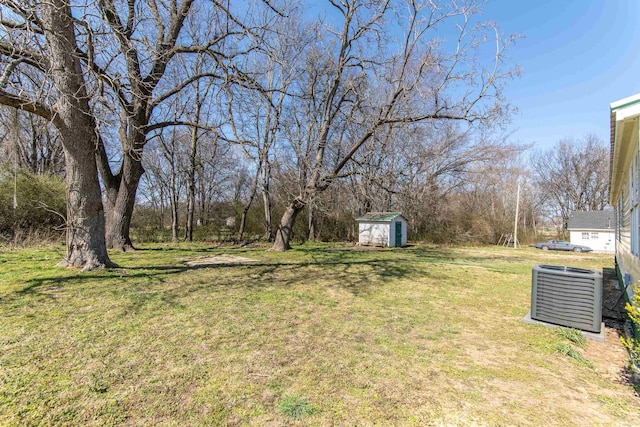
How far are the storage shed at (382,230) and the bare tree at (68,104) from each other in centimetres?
1379

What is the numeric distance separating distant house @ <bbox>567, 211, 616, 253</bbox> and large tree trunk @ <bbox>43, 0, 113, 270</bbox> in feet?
106

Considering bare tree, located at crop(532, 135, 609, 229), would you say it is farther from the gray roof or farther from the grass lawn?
the grass lawn

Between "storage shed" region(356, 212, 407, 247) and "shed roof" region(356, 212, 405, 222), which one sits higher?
"shed roof" region(356, 212, 405, 222)

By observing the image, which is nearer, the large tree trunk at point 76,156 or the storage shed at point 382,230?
the large tree trunk at point 76,156

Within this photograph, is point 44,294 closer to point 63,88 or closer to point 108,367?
point 108,367

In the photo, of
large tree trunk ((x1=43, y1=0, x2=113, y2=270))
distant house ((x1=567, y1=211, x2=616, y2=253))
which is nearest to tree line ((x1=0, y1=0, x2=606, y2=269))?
large tree trunk ((x1=43, y1=0, x2=113, y2=270))

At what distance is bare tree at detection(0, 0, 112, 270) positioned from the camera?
4.62 m

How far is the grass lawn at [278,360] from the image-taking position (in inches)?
81.3

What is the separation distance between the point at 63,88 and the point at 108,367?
15.6 feet

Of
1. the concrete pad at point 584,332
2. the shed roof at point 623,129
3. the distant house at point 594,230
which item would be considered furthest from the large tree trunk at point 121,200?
the distant house at point 594,230

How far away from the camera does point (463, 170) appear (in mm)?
20531

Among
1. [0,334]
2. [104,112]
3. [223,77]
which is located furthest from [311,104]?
[0,334]

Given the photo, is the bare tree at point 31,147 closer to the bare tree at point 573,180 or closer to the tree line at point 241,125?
the tree line at point 241,125

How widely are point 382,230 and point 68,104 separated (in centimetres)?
1491
